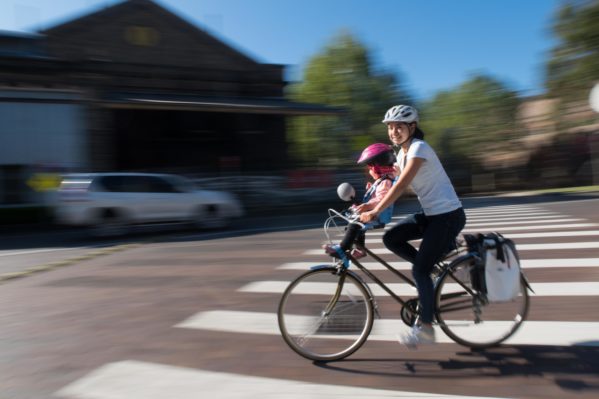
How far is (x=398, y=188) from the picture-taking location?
3709 millimetres

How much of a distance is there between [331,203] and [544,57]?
1406 cm

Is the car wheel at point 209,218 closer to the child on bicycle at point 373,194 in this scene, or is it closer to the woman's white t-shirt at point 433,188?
the child on bicycle at point 373,194

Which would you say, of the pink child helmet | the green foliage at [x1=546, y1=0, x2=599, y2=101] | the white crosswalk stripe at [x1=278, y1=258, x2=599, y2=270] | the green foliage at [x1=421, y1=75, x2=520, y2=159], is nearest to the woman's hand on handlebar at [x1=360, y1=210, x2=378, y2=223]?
the pink child helmet

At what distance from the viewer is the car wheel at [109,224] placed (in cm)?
1307

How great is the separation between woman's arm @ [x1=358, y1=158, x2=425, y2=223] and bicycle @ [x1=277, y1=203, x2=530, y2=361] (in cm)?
15

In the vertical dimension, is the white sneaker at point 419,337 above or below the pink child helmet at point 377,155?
Answer: below

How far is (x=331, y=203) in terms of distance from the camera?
2131cm

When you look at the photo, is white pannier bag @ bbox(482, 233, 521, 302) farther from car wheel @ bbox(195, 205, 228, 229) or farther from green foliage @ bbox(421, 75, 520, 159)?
green foliage @ bbox(421, 75, 520, 159)

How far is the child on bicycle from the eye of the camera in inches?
148

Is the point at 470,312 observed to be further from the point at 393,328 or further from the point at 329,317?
the point at 329,317

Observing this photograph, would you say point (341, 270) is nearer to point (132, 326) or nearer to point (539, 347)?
point (539, 347)

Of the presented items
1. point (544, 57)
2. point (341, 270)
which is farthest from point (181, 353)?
point (544, 57)

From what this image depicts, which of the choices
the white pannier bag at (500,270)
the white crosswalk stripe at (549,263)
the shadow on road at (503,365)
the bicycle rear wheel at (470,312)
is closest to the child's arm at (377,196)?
the bicycle rear wheel at (470,312)

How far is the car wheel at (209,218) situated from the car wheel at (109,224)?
6.60 feet
